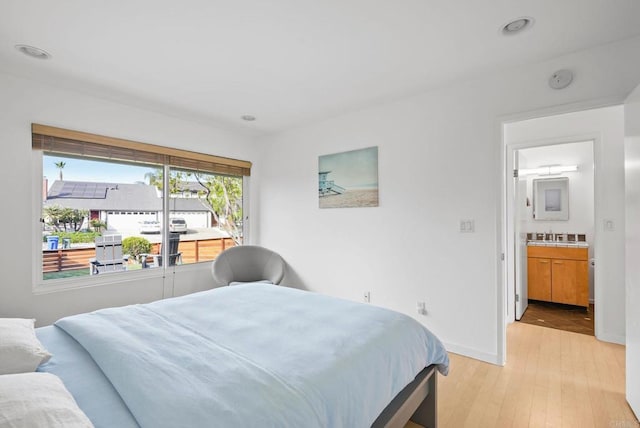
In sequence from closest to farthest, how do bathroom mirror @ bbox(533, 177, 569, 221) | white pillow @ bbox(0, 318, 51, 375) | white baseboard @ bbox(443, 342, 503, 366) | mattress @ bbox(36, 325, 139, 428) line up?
mattress @ bbox(36, 325, 139, 428)
white pillow @ bbox(0, 318, 51, 375)
white baseboard @ bbox(443, 342, 503, 366)
bathroom mirror @ bbox(533, 177, 569, 221)

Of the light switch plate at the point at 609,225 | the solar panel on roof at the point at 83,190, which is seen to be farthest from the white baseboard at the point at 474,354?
the solar panel on roof at the point at 83,190

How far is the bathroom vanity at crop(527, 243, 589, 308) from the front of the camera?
12.8 ft

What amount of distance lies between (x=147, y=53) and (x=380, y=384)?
8.60ft

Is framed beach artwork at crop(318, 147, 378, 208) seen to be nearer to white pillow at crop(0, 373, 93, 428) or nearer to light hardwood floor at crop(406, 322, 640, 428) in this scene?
light hardwood floor at crop(406, 322, 640, 428)

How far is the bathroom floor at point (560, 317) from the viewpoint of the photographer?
11.2 feet

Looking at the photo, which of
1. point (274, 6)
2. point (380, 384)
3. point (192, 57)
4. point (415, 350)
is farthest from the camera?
point (192, 57)

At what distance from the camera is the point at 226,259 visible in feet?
12.1

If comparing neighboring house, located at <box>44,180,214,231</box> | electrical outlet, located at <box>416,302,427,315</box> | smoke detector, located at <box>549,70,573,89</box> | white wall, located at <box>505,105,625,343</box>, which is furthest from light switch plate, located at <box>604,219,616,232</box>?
neighboring house, located at <box>44,180,214,231</box>

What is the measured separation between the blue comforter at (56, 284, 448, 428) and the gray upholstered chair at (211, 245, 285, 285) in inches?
62.6

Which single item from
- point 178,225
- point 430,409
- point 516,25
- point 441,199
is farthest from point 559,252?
point 178,225

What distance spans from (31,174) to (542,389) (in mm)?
4397

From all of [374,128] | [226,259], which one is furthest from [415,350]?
[226,259]

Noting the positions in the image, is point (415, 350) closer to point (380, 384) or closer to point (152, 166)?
point (380, 384)

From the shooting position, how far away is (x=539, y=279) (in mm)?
4199
